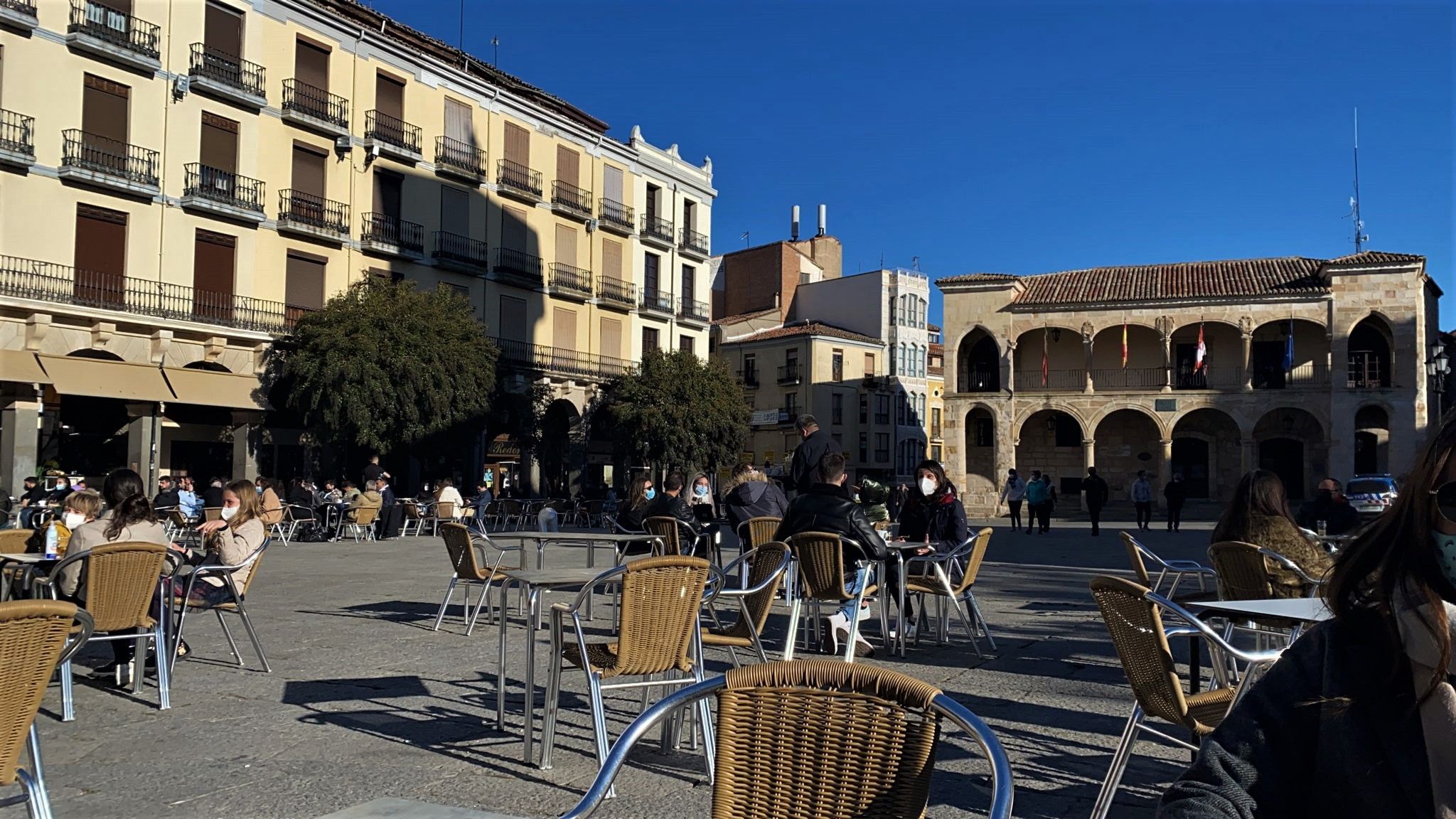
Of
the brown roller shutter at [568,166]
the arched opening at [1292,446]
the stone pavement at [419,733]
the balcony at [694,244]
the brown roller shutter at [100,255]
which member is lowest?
the stone pavement at [419,733]

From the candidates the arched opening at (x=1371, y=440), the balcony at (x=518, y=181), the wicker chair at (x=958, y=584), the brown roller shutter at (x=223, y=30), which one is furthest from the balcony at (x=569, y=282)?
the wicker chair at (x=958, y=584)

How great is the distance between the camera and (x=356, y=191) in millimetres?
32188

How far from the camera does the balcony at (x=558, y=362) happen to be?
3641cm

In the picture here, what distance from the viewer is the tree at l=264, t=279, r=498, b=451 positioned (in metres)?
27.7

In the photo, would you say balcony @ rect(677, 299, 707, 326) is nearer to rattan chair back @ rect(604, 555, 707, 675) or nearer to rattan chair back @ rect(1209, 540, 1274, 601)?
rattan chair back @ rect(1209, 540, 1274, 601)

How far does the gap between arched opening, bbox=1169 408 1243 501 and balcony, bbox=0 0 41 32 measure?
121ft

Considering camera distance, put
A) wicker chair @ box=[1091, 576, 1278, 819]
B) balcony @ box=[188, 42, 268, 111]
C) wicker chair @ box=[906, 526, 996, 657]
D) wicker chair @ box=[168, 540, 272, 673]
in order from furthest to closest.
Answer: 1. balcony @ box=[188, 42, 268, 111]
2. wicker chair @ box=[906, 526, 996, 657]
3. wicker chair @ box=[168, 540, 272, 673]
4. wicker chair @ box=[1091, 576, 1278, 819]

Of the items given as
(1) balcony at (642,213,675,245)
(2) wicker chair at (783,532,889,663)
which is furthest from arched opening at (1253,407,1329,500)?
(2) wicker chair at (783,532,889,663)

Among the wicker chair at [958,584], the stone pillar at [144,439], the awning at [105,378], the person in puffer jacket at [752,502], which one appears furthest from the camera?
the stone pillar at [144,439]

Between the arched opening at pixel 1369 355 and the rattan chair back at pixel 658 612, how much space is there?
40.0 meters

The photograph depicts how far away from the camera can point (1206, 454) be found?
134ft

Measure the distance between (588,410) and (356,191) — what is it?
36.7 ft

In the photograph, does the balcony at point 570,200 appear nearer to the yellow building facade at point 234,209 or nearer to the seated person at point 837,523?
the yellow building facade at point 234,209

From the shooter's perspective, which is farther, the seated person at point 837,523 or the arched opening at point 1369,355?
the arched opening at point 1369,355
